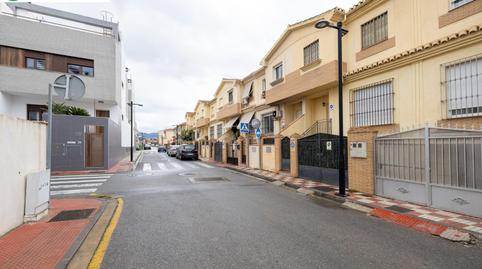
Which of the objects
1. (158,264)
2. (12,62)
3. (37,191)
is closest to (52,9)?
(12,62)

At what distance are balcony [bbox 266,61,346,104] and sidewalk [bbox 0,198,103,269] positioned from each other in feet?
32.9

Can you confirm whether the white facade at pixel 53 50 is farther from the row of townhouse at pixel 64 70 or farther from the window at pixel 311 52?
the window at pixel 311 52

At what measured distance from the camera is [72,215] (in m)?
5.65

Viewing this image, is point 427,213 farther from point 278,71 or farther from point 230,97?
point 230,97

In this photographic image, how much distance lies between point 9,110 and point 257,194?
21.2 metres

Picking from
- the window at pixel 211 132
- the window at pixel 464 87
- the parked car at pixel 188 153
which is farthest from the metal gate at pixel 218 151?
the window at pixel 464 87

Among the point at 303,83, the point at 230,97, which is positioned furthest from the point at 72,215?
the point at 230,97

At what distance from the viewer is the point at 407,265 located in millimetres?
3395

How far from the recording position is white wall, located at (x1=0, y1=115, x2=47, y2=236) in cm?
417

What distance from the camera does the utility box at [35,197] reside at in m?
4.94

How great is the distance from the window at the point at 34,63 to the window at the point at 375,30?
2211 centimetres

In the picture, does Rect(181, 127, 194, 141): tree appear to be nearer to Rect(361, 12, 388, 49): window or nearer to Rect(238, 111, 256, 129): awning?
Rect(238, 111, 256, 129): awning

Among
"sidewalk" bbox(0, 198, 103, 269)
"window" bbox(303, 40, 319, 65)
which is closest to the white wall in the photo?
"sidewalk" bbox(0, 198, 103, 269)

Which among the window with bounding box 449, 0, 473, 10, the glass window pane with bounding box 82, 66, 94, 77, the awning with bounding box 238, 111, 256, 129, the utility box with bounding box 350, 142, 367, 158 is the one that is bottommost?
the utility box with bounding box 350, 142, 367, 158
